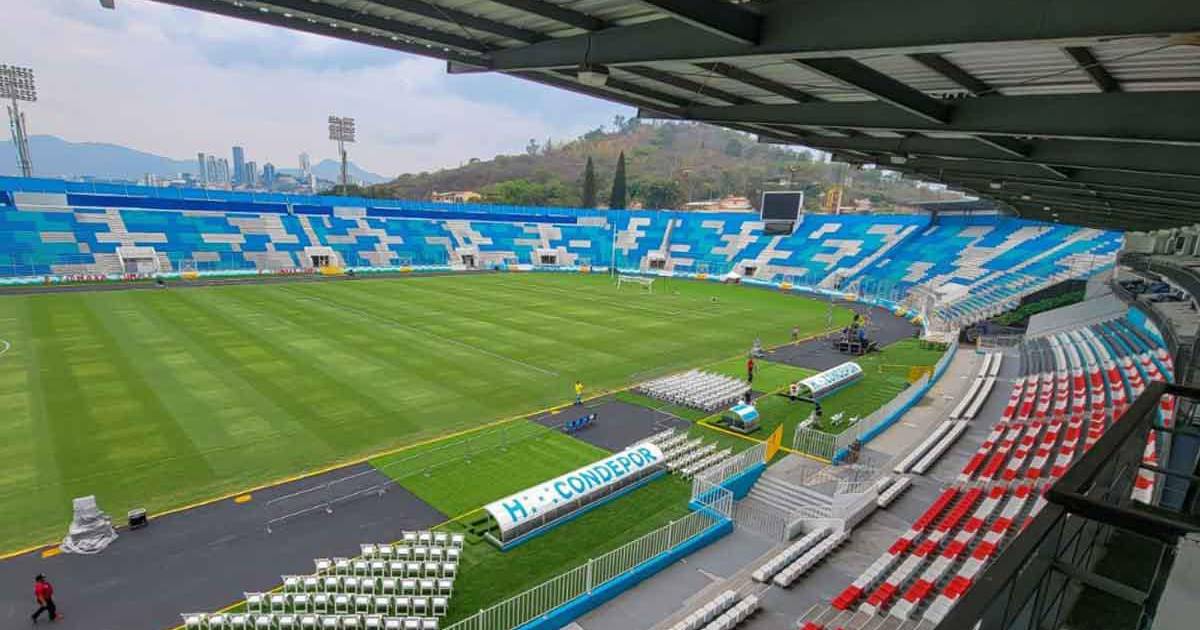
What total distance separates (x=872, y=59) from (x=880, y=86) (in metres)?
0.47

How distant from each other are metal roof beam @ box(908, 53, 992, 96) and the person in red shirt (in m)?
14.9

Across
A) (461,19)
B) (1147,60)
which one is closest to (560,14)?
(461,19)

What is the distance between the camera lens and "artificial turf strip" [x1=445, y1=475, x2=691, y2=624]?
11.0 m

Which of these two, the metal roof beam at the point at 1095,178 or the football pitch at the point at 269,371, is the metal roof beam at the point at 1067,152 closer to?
the metal roof beam at the point at 1095,178

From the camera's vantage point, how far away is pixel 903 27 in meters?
3.96

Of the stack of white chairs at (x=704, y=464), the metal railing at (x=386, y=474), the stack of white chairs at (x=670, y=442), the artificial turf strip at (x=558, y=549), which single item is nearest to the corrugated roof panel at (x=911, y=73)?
the artificial turf strip at (x=558, y=549)

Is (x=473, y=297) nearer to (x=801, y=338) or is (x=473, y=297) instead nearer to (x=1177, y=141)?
(x=801, y=338)

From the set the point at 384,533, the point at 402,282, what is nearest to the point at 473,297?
the point at 402,282

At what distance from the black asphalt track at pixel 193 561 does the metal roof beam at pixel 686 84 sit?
10948mm

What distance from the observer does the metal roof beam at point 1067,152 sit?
7.05 meters

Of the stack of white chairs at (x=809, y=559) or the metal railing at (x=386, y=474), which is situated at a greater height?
the stack of white chairs at (x=809, y=559)

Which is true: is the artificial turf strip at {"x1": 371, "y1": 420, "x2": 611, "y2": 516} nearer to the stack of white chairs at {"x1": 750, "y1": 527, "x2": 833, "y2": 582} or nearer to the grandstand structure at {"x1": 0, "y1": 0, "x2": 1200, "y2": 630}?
the grandstand structure at {"x1": 0, "y1": 0, "x2": 1200, "y2": 630}

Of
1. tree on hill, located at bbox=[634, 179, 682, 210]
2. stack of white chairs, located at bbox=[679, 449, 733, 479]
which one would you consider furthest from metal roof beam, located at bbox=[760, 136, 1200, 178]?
tree on hill, located at bbox=[634, 179, 682, 210]

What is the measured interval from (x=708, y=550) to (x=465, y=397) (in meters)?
11.9
